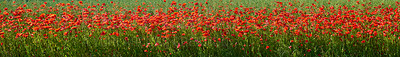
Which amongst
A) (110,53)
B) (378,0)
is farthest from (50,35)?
(378,0)

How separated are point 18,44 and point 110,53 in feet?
3.97

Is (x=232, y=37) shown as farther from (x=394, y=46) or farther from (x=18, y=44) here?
(x=18, y=44)

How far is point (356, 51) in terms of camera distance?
2.91m

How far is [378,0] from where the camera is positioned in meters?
9.94

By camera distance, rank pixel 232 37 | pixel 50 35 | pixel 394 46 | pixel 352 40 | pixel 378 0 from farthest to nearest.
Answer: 1. pixel 378 0
2. pixel 50 35
3. pixel 232 37
4. pixel 352 40
5. pixel 394 46

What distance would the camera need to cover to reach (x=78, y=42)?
3.44 metres

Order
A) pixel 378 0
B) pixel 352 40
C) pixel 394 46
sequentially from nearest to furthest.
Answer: pixel 394 46
pixel 352 40
pixel 378 0

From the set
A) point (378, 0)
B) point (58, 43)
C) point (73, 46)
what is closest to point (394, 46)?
point (73, 46)

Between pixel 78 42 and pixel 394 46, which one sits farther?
pixel 78 42

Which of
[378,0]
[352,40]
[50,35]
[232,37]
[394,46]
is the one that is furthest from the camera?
[378,0]

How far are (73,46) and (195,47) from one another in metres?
1.26

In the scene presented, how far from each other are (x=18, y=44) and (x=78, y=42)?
0.65 meters

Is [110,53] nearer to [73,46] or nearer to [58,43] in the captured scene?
[73,46]

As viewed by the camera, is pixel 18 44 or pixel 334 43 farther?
pixel 18 44
